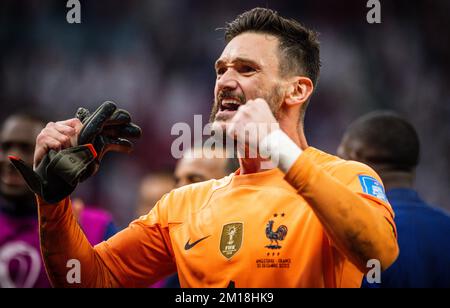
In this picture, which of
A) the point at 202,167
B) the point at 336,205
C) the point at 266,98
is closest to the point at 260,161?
the point at 266,98

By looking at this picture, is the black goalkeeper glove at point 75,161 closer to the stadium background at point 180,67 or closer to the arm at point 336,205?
the arm at point 336,205

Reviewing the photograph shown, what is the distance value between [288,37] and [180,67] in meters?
5.62

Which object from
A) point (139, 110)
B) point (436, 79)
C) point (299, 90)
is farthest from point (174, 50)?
point (299, 90)

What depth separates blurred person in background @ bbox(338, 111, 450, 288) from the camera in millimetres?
3307

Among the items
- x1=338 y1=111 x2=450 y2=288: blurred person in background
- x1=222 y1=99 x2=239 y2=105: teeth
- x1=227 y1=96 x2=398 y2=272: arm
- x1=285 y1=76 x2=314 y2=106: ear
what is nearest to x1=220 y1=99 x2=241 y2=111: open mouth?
x1=222 y1=99 x2=239 y2=105: teeth

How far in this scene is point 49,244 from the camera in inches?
97.5

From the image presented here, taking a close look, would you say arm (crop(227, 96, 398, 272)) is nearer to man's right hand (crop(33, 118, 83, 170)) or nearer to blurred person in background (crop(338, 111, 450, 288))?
man's right hand (crop(33, 118, 83, 170))

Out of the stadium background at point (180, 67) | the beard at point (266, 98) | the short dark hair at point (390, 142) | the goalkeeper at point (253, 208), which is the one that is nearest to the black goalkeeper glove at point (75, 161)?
the goalkeeper at point (253, 208)

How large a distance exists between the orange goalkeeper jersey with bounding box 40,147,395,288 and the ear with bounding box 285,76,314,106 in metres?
0.23

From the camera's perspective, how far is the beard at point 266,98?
8.50 ft

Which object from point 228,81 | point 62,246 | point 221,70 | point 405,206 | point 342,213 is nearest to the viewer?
point 342,213

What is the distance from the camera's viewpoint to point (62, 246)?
2.48m

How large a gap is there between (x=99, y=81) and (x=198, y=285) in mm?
6154

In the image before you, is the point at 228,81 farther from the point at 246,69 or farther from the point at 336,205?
the point at 336,205
